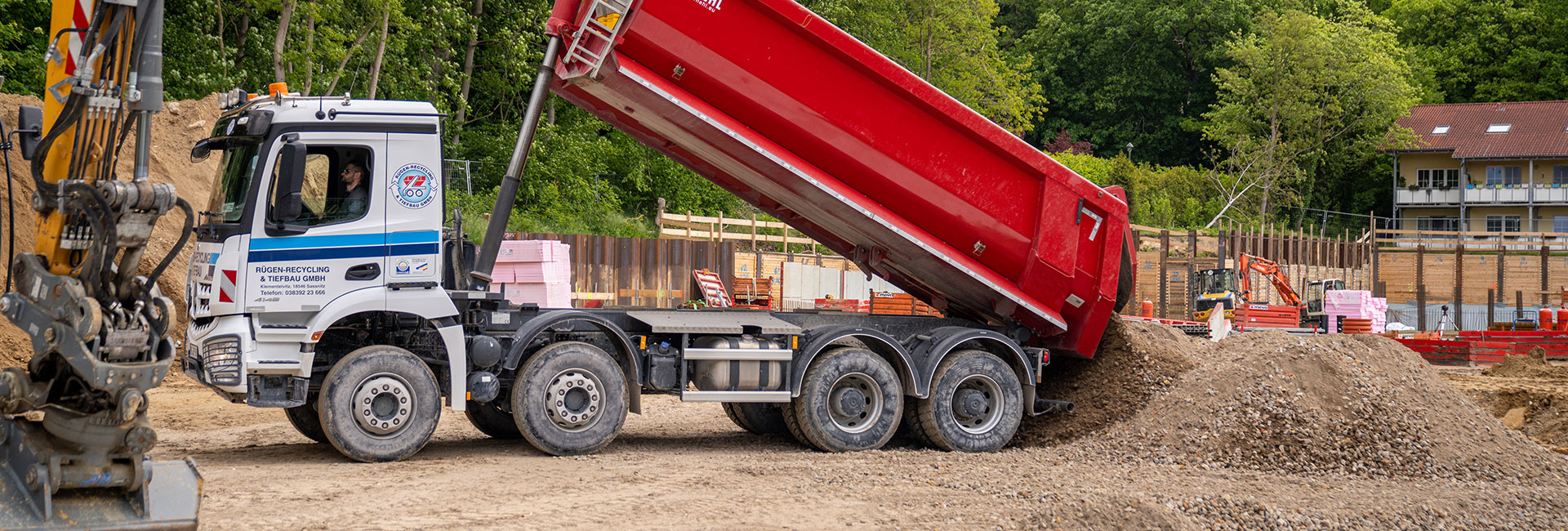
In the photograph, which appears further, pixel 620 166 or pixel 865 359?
pixel 620 166

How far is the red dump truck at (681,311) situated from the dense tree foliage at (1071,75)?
49.2ft

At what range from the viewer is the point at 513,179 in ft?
30.1

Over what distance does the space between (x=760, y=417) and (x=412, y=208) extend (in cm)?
404

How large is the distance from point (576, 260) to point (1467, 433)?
51.8 feet

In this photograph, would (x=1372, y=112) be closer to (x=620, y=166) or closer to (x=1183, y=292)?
(x=1183, y=292)

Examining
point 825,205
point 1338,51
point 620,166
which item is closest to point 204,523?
point 825,205

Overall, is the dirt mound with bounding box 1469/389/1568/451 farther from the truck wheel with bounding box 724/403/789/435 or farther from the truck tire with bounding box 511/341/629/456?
the truck tire with bounding box 511/341/629/456

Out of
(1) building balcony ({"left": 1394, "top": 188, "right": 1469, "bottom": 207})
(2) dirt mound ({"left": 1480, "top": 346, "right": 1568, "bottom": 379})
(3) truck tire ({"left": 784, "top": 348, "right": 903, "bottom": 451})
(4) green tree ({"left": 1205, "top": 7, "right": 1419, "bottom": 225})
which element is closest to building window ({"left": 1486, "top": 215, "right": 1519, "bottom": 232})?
(1) building balcony ({"left": 1394, "top": 188, "right": 1469, "bottom": 207})

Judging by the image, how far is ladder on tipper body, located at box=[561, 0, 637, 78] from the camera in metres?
8.52

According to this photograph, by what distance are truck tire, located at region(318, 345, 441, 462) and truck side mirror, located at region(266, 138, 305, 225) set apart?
1.10 meters

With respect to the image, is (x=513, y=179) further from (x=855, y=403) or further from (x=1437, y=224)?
(x=1437, y=224)

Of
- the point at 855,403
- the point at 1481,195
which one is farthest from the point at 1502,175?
the point at 855,403

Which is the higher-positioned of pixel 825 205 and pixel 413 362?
pixel 825 205

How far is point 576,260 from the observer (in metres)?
22.6
